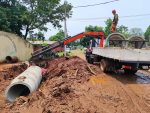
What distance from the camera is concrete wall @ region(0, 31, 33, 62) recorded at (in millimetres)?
29047

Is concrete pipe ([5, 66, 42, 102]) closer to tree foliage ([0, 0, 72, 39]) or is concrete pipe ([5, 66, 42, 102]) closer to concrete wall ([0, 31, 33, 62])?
concrete wall ([0, 31, 33, 62])

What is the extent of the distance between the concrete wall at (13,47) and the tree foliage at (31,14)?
2.73 metres

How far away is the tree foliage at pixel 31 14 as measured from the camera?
34688mm

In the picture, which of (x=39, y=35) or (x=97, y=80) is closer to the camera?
(x=97, y=80)

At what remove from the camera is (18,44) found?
104ft

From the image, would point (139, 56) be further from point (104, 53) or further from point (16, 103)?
point (16, 103)

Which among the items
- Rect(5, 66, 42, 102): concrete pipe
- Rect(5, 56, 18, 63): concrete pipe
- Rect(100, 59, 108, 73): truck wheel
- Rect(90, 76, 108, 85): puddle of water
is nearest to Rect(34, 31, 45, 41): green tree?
Rect(5, 56, 18, 63): concrete pipe

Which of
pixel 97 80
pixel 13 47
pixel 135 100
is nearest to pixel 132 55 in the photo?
pixel 97 80

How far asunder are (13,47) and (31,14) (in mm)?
7724

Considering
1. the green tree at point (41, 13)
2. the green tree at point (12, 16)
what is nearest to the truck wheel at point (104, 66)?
the green tree at point (12, 16)

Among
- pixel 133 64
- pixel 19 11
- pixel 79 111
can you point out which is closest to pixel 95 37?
pixel 133 64

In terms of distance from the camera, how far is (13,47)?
30688mm

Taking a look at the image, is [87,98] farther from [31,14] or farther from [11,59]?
[31,14]

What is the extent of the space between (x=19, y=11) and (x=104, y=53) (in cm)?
2120
